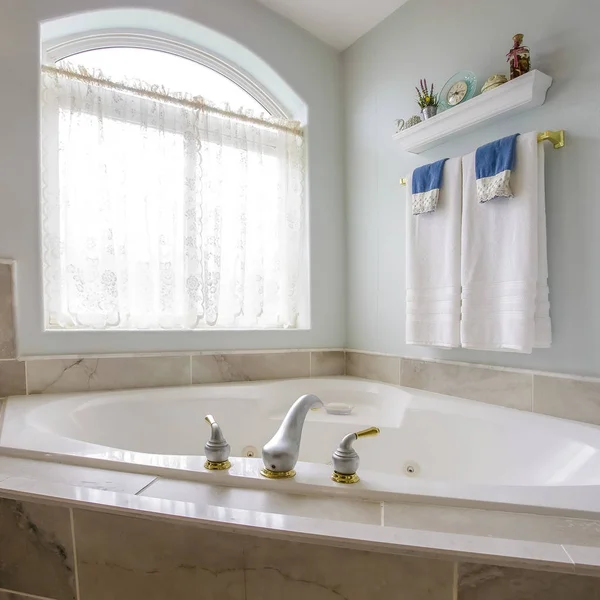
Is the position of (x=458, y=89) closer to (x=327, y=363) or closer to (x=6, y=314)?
(x=327, y=363)

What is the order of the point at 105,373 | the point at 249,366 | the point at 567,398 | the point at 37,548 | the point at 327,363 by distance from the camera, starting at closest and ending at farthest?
the point at 37,548 < the point at 567,398 < the point at 105,373 < the point at 249,366 < the point at 327,363

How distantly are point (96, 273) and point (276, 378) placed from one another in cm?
94

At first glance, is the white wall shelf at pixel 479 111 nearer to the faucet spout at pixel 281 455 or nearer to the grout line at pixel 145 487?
the faucet spout at pixel 281 455

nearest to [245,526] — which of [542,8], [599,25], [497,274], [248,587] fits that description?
[248,587]

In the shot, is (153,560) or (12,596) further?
(12,596)

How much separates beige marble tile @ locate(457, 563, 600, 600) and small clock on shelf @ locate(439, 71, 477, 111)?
162 centimetres

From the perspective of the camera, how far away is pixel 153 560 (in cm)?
75

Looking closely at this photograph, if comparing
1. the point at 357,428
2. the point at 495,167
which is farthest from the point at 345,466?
the point at 495,167

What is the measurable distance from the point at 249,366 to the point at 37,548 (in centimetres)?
136

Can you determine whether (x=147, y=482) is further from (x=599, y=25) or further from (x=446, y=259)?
(x=599, y=25)

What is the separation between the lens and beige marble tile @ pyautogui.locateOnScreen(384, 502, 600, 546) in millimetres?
691

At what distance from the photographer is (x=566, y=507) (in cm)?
76

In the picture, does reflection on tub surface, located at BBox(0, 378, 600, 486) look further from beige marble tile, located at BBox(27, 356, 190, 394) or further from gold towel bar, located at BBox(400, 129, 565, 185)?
gold towel bar, located at BBox(400, 129, 565, 185)

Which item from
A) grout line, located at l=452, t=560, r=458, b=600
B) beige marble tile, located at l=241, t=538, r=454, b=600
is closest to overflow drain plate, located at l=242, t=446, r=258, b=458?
beige marble tile, located at l=241, t=538, r=454, b=600
